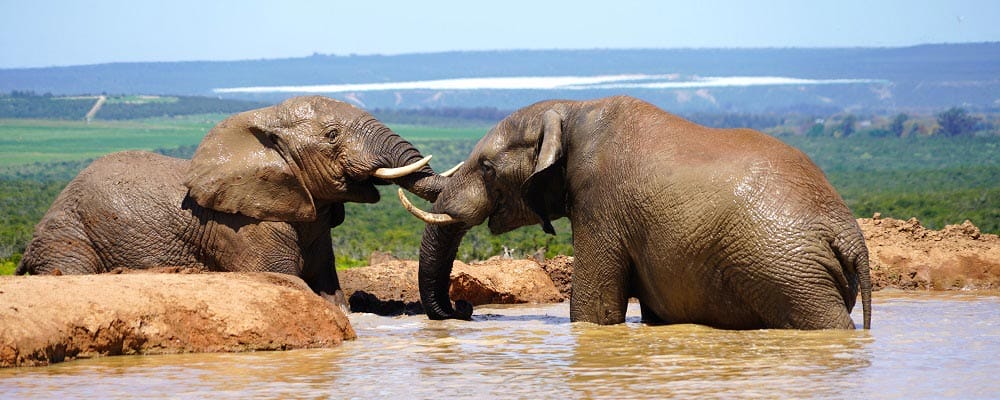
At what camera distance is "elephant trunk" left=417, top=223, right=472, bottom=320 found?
12.6 m

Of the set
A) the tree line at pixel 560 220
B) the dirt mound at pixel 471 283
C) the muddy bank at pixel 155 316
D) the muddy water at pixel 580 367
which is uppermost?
the tree line at pixel 560 220

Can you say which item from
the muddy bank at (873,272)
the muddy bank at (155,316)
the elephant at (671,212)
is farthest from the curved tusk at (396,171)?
the muddy bank at (873,272)

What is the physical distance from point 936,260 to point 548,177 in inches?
219

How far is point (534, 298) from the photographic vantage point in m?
15.0

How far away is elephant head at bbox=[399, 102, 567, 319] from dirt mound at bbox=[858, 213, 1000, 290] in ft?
16.1

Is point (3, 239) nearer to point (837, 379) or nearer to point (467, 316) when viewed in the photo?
point (467, 316)

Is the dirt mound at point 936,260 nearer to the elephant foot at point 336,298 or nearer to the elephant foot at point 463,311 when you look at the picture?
the elephant foot at point 463,311

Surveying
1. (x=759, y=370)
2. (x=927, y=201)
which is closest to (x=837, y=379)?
(x=759, y=370)

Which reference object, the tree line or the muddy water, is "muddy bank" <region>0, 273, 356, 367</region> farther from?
the tree line

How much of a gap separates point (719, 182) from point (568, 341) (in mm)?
1429

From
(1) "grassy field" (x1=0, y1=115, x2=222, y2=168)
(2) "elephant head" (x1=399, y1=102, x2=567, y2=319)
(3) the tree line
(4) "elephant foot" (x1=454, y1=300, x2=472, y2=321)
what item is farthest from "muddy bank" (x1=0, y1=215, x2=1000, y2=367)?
(1) "grassy field" (x1=0, y1=115, x2=222, y2=168)

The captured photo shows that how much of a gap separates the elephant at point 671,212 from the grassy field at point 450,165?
6.67m

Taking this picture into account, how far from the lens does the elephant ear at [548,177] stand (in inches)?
456

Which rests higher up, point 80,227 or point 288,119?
point 288,119
